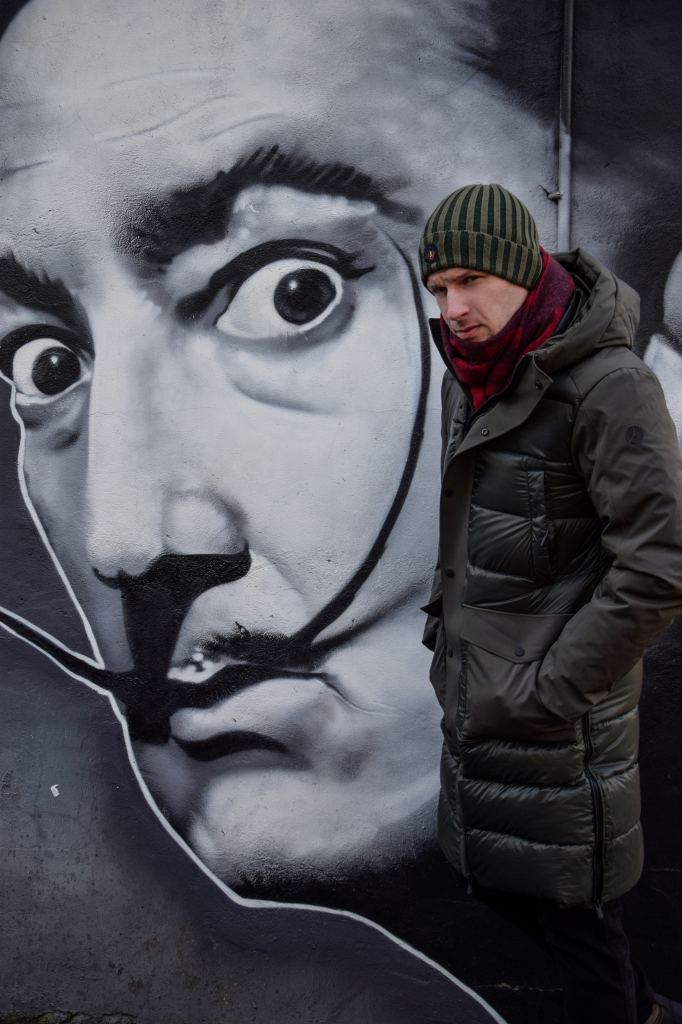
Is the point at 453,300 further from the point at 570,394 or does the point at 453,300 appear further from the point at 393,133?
the point at 393,133

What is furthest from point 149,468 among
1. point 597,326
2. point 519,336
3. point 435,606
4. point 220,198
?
point 597,326

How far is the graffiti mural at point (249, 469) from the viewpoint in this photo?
2604 millimetres

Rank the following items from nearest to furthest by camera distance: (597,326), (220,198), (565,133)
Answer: (597,326), (565,133), (220,198)

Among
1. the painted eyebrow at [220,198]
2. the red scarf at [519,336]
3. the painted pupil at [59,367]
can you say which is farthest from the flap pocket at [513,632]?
the painted pupil at [59,367]

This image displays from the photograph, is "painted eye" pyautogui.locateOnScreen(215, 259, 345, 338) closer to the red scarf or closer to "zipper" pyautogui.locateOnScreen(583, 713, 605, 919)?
the red scarf

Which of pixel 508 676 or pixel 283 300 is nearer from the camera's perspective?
pixel 508 676

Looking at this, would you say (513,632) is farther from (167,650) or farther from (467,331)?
(167,650)

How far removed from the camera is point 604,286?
1932 mm

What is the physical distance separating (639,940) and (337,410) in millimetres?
1717

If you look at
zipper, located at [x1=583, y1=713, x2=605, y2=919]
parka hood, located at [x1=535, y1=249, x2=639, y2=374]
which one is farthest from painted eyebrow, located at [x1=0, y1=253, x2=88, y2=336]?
zipper, located at [x1=583, y1=713, x2=605, y2=919]

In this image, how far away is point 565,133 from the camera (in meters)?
2.56

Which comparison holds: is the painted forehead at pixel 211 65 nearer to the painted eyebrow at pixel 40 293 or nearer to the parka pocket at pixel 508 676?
the painted eyebrow at pixel 40 293

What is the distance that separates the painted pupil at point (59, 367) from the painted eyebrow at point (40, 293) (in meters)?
0.08

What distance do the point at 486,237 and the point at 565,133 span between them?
86 cm
